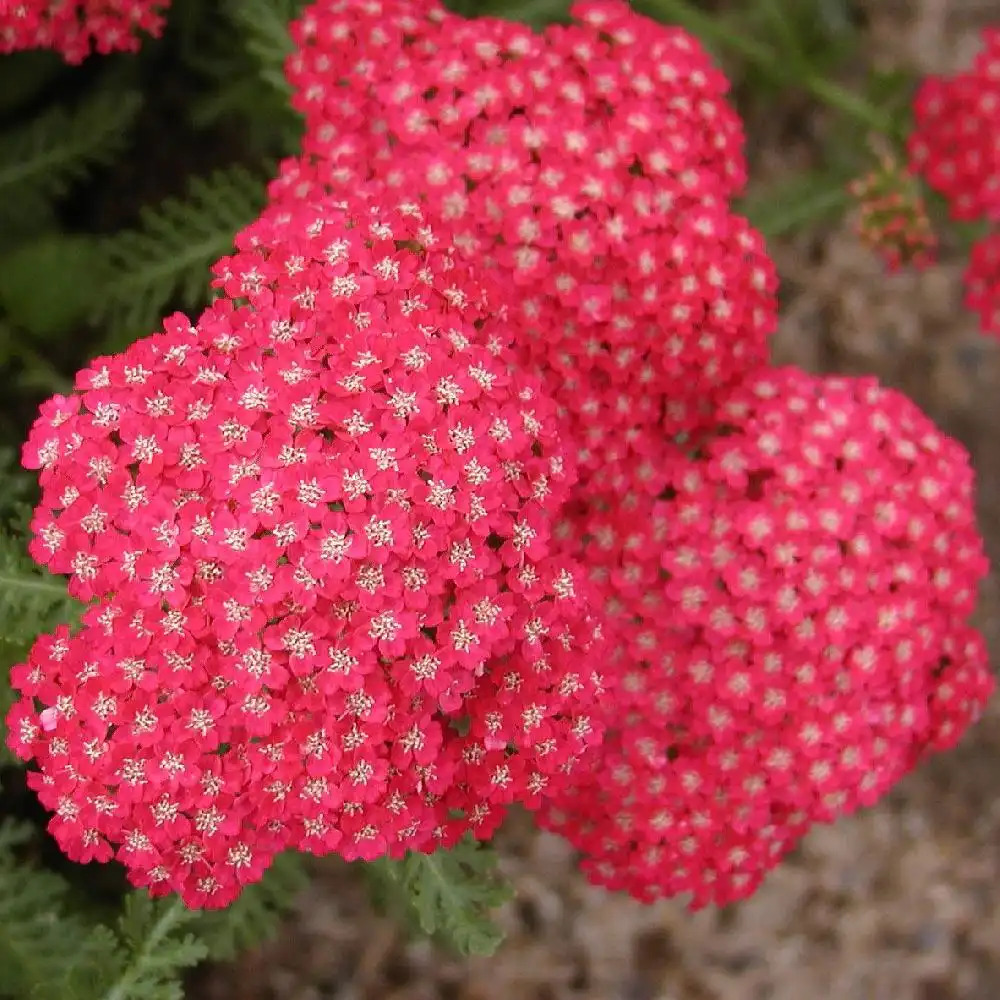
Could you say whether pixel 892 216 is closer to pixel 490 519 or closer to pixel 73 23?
pixel 490 519

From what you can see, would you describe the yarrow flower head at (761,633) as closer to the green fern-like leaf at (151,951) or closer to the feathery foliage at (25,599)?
the green fern-like leaf at (151,951)

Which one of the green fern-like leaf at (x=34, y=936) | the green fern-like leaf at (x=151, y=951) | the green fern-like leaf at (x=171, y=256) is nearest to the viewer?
the green fern-like leaf at (x=151, y=951)

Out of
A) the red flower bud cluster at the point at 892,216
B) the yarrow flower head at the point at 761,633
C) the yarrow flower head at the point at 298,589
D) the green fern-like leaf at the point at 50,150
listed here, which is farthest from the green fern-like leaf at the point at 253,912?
the red flower bud cluster at the point at 892,216

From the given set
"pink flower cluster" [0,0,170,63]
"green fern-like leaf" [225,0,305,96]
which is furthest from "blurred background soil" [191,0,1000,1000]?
"pink flower cluster" [0,0,170,63]

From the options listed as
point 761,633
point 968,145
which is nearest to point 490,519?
point 761,633

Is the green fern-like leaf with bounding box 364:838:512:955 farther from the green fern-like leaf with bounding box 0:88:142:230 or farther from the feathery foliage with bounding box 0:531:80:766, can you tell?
the green fern-like leaf with bounding box 0:88:142:230

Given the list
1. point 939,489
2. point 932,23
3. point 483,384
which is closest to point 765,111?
point 932,23
